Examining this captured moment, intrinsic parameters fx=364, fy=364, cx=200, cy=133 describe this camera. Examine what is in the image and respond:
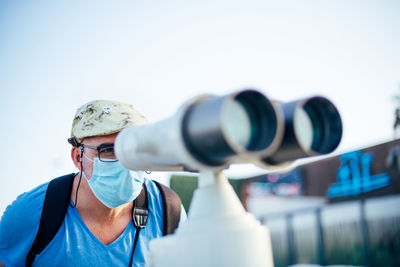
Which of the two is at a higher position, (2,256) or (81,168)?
→ (81,168)

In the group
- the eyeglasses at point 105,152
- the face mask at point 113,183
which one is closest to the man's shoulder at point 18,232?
the face mask at point 113,183

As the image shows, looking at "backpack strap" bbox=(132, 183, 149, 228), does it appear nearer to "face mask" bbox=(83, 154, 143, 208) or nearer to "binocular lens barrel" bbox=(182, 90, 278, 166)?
"face mask" bbox=(83, 154, 143, 208)

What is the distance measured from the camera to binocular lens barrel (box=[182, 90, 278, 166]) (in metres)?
0.74

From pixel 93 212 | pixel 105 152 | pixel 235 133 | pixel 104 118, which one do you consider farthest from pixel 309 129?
pixel 93 212

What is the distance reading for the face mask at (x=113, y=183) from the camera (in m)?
2.29

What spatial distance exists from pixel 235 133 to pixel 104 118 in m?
1.62

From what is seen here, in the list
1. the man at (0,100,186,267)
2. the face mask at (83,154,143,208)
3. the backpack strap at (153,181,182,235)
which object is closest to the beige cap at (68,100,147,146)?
the man at (0,100,186,267)

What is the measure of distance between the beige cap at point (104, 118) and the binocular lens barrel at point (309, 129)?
146 centimetres

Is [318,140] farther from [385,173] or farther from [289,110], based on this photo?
[385,173]

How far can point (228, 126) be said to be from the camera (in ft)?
2.47

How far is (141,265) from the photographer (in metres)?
2.33

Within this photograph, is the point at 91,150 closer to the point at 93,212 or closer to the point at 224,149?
the point at 93,212

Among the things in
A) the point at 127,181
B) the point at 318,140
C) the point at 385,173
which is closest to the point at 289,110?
the point at 318,140

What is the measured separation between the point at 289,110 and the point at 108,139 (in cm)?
165
